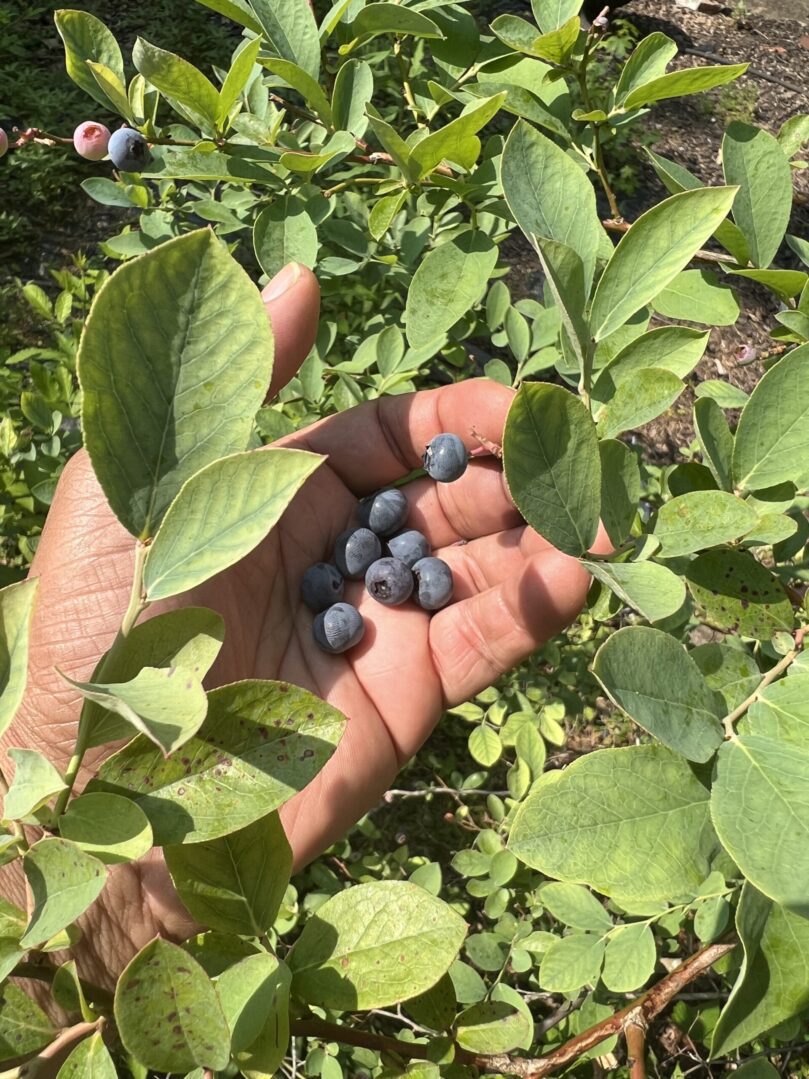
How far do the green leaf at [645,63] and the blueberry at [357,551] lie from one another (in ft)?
2.50

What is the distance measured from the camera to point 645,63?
1.05 meters

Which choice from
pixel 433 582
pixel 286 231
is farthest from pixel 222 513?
pixel 433 582

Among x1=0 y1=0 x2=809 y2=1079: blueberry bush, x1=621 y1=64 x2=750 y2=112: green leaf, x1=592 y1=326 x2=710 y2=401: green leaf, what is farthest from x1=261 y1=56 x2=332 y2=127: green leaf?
x1=592 y1=326 x2=710 y2=401: green leaf

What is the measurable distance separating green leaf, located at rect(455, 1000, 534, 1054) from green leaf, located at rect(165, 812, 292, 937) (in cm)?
31

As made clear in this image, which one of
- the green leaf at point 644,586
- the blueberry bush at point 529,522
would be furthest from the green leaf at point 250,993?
the green leaf at point 644,586

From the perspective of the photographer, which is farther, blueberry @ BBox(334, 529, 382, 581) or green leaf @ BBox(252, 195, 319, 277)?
blueberry @ BBox(334, 529, 382, 581)

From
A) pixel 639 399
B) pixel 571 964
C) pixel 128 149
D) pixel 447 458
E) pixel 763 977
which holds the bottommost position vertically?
pixel 571 964

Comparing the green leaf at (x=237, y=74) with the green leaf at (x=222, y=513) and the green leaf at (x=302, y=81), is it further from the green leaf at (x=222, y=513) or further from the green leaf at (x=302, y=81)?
the green leaf at (x=222, y=513)

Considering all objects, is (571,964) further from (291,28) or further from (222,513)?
(291,28)

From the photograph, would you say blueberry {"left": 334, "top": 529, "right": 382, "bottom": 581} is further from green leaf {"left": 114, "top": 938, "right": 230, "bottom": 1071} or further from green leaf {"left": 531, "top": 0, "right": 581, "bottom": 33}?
green leaf {"left": 114, "top": 938, "right": 230, "bottom": 1071}

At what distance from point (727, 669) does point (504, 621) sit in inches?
28.7

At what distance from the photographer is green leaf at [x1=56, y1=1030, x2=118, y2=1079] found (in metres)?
0.53

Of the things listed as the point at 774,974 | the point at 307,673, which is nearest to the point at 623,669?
the point at 774,974

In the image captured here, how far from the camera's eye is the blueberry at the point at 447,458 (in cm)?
133
